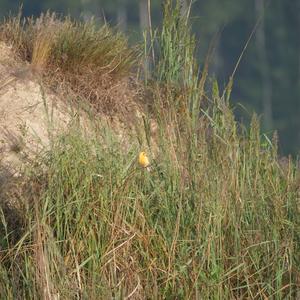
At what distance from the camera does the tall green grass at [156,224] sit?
21.4 ft

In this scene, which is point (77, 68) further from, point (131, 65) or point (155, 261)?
point (155, 261)

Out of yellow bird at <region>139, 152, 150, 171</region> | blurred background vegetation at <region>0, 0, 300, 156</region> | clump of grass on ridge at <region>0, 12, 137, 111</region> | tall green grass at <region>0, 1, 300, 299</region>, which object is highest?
clump of grass on ridge at <region>0, 12, 137, 111</region>

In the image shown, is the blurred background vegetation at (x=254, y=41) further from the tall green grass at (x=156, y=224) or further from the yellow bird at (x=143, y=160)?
the yellow bird at (x=143, y=160)

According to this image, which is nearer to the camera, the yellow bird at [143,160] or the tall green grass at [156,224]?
the tall green grass at [156,224]

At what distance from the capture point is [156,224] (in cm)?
679

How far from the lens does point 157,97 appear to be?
7.46 m

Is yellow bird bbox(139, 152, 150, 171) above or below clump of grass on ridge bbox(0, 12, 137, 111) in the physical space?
below

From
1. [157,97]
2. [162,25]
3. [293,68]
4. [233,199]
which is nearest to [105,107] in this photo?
[162,25]

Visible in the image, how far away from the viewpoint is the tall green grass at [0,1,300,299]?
6527 mm

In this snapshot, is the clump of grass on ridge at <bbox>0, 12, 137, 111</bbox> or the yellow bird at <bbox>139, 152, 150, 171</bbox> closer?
the yellow bird at <bbox>139, 152, 150, 171</bbox>

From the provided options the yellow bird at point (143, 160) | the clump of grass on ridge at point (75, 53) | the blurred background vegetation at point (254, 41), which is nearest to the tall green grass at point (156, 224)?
the yellow bird at point (143, 160)

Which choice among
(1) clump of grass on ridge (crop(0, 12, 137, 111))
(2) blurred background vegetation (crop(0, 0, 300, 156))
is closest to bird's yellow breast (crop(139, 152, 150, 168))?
(1) clump of grass on ridge (crop(0, 12, 137, 111))

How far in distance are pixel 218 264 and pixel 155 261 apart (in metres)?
0.34

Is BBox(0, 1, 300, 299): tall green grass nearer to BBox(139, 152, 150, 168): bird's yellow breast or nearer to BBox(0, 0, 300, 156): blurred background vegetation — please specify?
BBox(139, 152, 150, 168): bird's yellow breast
